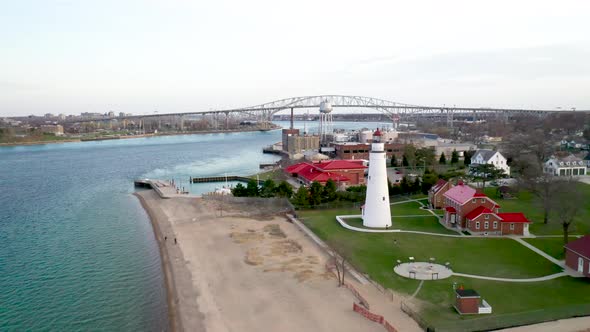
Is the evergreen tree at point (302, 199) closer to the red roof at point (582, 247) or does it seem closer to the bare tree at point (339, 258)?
the bare tree at point (339, 258)

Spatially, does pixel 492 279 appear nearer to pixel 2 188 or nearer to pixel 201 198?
pixel 201 198

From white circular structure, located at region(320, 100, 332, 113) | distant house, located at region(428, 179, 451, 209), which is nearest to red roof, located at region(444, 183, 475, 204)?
distant house, located at region(428, 179, 451, 209)

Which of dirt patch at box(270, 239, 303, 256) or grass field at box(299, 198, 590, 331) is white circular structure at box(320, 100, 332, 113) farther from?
dirt patch at box(270, 239, 303, 256)

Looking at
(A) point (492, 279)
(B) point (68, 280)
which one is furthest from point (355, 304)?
(B) point (68, 280)

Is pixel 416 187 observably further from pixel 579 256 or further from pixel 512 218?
pixel 579 256

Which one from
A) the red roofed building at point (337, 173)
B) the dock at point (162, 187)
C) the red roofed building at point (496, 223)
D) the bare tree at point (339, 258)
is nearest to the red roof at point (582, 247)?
the red roofed building at point (496, 223)

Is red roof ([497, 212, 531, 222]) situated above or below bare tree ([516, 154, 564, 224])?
below
